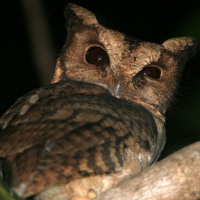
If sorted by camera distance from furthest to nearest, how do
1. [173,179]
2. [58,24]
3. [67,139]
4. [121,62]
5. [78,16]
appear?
[58,24] → [78,16] → [121,62] → [67,139] → [173,179]

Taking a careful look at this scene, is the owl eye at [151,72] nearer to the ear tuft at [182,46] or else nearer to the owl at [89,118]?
the owl at [89,118]

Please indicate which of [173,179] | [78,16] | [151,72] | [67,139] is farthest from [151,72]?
[173,179]

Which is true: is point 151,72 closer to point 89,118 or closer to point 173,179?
point 89,118

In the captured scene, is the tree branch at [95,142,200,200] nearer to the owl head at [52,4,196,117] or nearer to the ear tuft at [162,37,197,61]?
the owl head at [52,4,196,117]

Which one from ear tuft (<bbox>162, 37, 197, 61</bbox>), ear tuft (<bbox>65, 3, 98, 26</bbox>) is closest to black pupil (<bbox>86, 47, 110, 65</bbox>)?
ear tuft (<bbox>65, 3, 98, 26</bbox>)

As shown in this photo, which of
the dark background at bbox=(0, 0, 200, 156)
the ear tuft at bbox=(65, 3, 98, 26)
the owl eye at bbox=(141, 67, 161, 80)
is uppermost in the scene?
the ear tuft at bbox=(65, 3, 98, 26)

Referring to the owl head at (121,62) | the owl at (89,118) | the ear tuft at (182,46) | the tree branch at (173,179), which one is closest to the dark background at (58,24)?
the ear tuft at (182,46)
